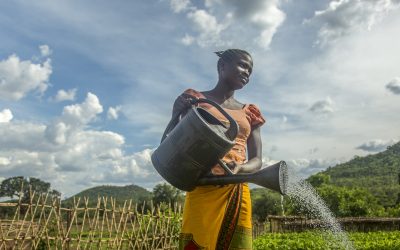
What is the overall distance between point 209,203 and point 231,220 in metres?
0.14

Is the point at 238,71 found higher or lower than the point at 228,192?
higher

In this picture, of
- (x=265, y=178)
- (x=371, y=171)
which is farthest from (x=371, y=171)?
(x=265, y=178)

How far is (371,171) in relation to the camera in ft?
266

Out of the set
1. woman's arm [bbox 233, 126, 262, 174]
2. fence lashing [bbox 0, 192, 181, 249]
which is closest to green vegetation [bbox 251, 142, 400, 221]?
woman's arm [bbox 233, 126, 262, 174]

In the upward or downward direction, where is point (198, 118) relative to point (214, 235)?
upward

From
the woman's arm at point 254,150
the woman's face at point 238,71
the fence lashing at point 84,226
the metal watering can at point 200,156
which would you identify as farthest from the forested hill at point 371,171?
the metal watering can at point 200,156

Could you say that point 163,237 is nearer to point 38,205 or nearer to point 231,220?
point 38,205

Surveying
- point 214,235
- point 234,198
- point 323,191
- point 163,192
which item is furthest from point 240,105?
point 163,192

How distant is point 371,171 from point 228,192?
85.2 m

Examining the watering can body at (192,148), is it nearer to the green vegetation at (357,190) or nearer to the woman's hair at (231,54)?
the woman's hair at (231,54)

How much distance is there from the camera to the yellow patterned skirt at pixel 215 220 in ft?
7.01

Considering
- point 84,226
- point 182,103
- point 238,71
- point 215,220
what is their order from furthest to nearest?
point 84,226, point 238,71, point 182,103, point 215,220

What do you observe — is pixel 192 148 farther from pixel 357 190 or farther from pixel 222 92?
pixel 357 190

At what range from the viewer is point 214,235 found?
2135 mm
